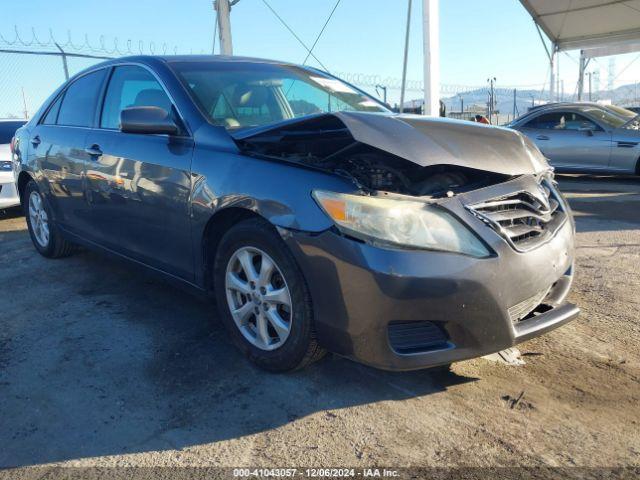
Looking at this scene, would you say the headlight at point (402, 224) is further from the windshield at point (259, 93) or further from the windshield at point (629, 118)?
the windshield at point (629, 118)

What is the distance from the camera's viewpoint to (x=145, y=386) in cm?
284

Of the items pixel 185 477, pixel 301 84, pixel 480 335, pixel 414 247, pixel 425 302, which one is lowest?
pixel 185 477

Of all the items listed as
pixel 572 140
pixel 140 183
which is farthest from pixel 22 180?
pixel 572 140

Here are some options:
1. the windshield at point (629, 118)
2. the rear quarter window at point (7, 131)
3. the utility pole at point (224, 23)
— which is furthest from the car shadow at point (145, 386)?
the utility pole at point (224, 23)

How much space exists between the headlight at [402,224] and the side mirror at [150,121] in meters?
1.29

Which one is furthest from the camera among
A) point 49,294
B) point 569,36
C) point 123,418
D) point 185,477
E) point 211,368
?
point 569,36

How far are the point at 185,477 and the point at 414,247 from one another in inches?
49.8

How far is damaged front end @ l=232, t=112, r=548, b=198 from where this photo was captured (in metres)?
2.51

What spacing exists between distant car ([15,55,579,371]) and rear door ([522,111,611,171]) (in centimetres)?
807

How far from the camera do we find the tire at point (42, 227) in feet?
16.5

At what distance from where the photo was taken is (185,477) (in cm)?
217

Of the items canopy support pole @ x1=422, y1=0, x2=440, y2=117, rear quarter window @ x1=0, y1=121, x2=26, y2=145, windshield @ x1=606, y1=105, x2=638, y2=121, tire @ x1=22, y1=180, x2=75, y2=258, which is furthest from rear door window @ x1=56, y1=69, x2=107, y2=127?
windshield @ x1=606, y1=105, x2=638, y2=121

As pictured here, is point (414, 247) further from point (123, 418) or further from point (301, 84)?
point (301, 84)

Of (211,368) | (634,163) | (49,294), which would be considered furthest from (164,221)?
(634,163)
